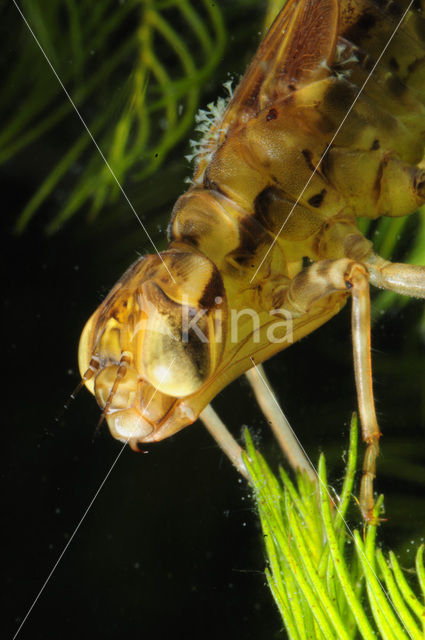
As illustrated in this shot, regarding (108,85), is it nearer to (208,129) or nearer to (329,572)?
(208,129)

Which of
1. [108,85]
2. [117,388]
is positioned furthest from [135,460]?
[108,85]

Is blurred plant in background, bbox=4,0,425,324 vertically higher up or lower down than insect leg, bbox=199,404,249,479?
higher up

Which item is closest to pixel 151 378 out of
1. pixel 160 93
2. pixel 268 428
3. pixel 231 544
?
pixel 268 428

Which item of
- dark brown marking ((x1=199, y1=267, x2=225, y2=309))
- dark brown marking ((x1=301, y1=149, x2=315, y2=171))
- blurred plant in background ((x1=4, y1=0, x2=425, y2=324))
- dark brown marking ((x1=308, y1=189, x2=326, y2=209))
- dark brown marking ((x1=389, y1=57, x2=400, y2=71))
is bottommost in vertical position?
dark brown marking ((x1=199, y1=267, x2=225, y2=309))

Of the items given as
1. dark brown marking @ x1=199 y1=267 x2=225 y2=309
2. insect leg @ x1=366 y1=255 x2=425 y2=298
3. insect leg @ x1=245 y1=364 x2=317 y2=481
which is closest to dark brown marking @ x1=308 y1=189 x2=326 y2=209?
insect leg @ x1=366 y1=255 x2=425 y2=298

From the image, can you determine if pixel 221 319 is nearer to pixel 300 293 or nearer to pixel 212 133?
pixel 300 293

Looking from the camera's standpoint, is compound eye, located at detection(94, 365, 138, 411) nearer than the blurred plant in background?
Yes

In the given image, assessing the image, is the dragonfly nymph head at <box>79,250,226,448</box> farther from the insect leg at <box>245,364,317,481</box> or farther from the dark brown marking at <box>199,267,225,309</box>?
the insect leg at <box>245,364,317,481</box>
